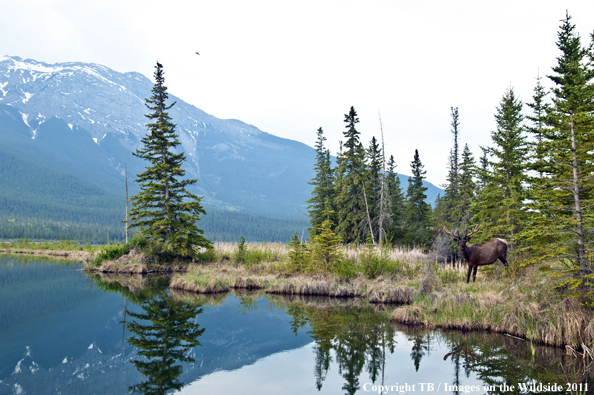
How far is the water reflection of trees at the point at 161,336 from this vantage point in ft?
27.9

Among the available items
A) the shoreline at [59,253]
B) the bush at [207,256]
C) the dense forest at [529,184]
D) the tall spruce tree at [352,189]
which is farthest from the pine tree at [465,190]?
the shoreline at [59,253]

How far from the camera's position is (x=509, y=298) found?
38.8 ft

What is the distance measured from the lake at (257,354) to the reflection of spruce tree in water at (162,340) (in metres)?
0.04

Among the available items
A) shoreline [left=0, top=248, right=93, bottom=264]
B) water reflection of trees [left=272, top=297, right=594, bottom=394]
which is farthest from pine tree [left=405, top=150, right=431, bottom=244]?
shoreline [left=0, top=248, right=93, bottom=264]

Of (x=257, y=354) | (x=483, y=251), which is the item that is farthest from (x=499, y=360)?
(x=257, y=354)

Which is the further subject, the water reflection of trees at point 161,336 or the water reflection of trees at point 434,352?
the water reflection of trees at point 161,336

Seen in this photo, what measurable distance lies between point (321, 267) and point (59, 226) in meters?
101

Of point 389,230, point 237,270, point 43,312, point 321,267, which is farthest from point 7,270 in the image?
point 389,230

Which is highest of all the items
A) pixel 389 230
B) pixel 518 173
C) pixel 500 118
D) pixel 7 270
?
pixel 500 118

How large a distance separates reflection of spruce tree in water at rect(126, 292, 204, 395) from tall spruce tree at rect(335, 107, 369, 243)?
20.7 meters

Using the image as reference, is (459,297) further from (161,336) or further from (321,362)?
(161,336)

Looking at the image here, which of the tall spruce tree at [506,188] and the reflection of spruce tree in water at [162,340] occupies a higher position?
the tall spruce tree at [506,188]

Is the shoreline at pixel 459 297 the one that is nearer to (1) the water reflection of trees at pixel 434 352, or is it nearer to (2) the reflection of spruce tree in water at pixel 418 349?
(1) the water reflection of trees at pixel 434 352

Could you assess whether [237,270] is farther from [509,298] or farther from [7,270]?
[7,270]
